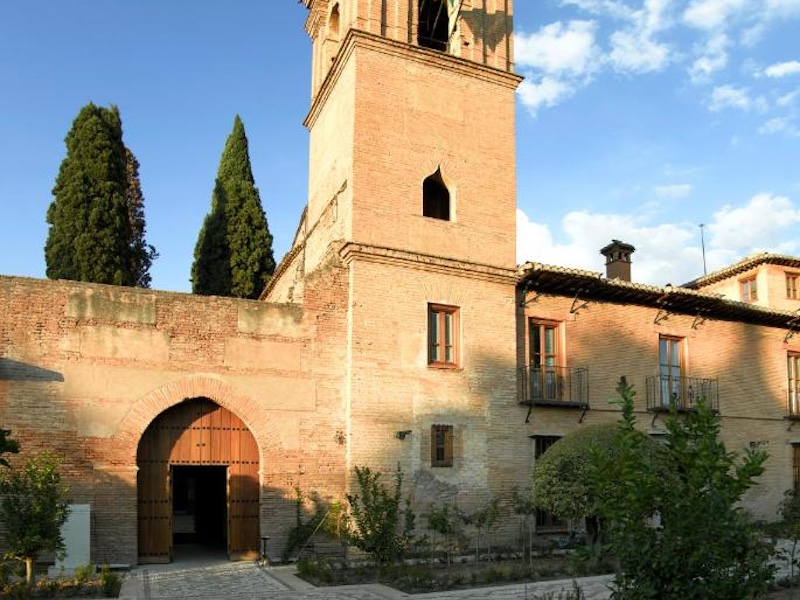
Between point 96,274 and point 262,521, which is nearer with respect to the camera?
point 262,521

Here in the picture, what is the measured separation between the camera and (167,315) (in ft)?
48.4

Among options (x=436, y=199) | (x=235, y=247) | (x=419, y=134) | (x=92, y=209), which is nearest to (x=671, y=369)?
(x=436, y=199)

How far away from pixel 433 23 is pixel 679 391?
1068 centimetres

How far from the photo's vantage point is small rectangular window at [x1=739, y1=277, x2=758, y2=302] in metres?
25.1

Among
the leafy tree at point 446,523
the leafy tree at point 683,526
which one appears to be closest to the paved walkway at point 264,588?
the leafy tree at point 446,523

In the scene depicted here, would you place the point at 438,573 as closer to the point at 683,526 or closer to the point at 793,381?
the point at 683,526

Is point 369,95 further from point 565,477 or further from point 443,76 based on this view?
point 565,477

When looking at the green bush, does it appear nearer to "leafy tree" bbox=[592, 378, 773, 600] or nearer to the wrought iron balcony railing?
"leafy tree" bbox=[592, 378, 773, 600]

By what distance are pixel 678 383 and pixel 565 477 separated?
7.01m

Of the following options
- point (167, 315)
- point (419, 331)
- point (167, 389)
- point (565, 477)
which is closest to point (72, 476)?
point (167, 389)

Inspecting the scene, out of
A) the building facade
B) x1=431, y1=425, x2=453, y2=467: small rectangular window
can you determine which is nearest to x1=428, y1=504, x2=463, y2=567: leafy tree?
the building facade

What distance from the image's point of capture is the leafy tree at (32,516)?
1130 centimetres

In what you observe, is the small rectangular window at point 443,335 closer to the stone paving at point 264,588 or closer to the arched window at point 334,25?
the stone paving at point 264,588

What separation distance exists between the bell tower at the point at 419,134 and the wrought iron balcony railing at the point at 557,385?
8.27 feet
